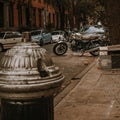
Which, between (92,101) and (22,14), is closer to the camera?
(92,101)

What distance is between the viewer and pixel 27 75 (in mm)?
2914

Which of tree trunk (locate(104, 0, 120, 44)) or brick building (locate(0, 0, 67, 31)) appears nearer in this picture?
tree trunk (locate(104, 0, 120, 44))

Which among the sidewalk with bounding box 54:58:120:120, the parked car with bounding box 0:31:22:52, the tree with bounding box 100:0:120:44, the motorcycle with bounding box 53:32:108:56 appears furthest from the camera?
the parked car with bounding box 0:31:22:52

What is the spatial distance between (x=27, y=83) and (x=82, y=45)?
18.0 m

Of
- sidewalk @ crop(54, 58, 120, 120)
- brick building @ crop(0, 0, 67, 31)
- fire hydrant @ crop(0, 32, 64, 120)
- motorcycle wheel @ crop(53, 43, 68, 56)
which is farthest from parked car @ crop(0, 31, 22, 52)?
fire hydrant @ crop(0, 32, 64, 120)

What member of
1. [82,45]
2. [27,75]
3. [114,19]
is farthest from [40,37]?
[27,75]

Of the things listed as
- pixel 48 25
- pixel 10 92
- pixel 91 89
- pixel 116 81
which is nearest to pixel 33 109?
pixel 10 92

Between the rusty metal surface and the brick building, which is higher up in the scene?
the brick building

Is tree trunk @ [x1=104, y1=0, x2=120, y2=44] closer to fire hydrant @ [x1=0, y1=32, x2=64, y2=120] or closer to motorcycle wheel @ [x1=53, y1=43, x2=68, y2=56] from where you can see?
motorcycle wheel @ [x1=53, y1=43, x2=68, y2=56]

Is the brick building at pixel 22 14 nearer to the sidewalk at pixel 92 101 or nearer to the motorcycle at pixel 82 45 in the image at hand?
the motorcycle at pixel 82 45

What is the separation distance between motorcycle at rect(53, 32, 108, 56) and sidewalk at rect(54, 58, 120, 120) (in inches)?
359

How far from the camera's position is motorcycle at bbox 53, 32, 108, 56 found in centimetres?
2052

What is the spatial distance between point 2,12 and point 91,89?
100 feet

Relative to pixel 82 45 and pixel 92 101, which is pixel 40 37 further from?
pixel 92 101
